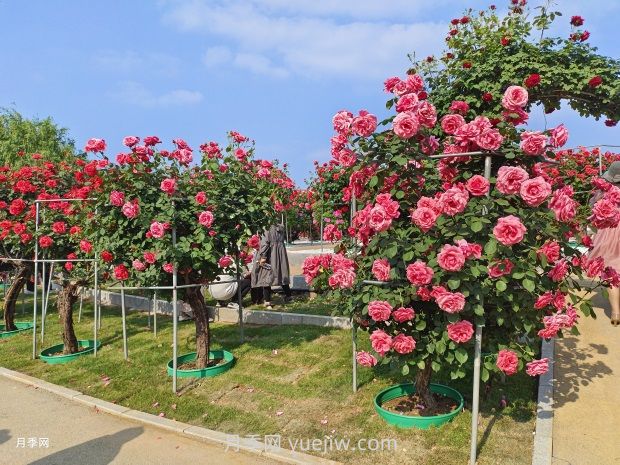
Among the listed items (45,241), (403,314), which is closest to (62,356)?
(45,241)

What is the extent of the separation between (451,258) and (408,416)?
163cm

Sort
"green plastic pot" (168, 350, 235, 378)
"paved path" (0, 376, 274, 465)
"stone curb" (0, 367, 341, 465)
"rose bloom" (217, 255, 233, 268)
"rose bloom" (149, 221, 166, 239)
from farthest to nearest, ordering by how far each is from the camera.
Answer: "green plastic pot" (168, 350, 235, 378) → "rose bloom" (217, 255, 233, 268) → "rose bloom" (149, 221, 166, 239) → "paved path" (0, 376, 274, 465) → "stone curb" (0, 367, 341, 465)

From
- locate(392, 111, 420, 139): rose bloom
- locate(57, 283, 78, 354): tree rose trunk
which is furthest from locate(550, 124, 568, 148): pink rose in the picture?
locate(57, 283, 78, 354): tree rose trunk

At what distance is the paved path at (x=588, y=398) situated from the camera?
10.7ft

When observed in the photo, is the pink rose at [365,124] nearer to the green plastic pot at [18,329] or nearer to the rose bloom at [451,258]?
the rose bloom at [451,258]

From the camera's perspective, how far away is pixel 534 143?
314cm

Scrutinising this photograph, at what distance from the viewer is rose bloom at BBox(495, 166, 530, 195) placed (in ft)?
9.68

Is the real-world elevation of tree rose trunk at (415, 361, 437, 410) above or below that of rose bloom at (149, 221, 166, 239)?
below

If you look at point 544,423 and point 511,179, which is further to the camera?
point 544,423

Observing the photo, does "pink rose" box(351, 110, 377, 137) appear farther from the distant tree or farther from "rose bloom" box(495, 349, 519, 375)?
the distant tree

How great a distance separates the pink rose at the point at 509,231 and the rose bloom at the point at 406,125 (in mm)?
873

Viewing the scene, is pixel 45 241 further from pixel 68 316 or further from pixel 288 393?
pixel 288 393

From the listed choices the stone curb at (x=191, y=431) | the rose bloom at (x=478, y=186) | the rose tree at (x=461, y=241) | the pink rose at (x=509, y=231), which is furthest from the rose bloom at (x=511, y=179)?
the stone curb at (x=191, y=431)

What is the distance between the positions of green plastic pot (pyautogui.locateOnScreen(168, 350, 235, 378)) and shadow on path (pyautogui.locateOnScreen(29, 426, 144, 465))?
1.20 metres
